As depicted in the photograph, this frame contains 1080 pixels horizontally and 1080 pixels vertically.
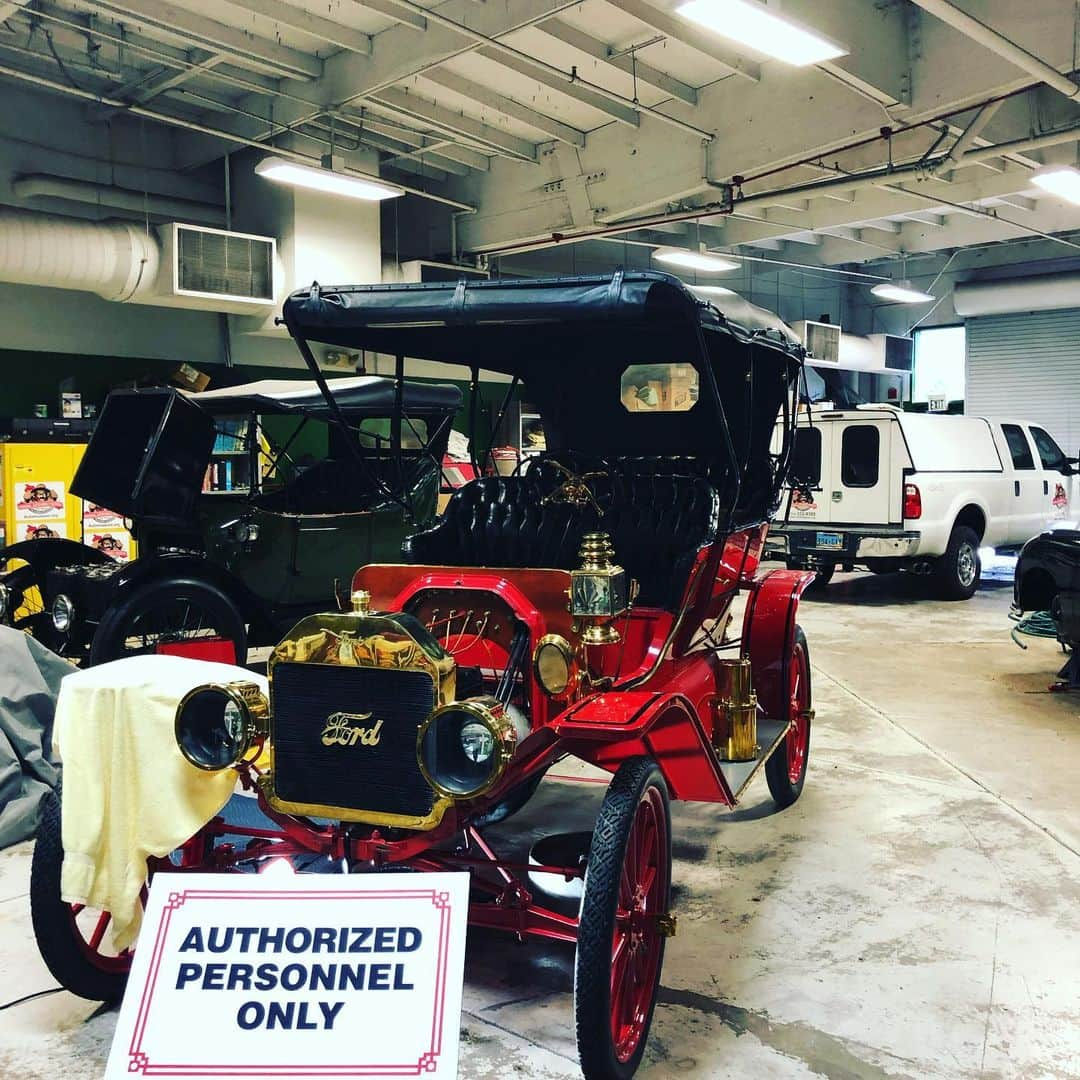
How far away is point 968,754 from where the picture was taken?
5.21m

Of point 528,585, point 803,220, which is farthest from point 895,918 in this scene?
point 803,220

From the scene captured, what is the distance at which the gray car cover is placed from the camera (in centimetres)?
407

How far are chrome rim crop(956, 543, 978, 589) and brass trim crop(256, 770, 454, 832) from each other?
8.43 metres

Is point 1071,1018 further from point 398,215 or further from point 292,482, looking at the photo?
point 398,215

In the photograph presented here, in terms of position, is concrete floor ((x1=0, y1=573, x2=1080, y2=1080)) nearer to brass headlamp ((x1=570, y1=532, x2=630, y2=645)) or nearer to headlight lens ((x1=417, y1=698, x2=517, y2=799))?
headlight lens ((x1=417, y1=698, x2=517, y2=799))

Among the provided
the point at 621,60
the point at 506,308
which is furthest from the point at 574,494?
the point at 621,60

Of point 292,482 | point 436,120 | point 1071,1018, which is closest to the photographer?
point 1071,1018

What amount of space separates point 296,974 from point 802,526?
8.18 meters

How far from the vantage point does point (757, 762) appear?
3674 millimetres

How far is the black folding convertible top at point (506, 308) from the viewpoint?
298 centimetres

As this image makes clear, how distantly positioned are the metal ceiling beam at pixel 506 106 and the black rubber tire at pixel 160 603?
460cm

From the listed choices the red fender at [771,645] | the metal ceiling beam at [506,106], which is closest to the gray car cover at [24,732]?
the red fender at [771,645]

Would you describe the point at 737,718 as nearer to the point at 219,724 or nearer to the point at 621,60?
the point at 219,724

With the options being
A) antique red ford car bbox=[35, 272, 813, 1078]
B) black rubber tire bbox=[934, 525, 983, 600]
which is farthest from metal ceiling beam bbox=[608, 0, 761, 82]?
black rubber tire bbox=[934, 525, 983, 600]
